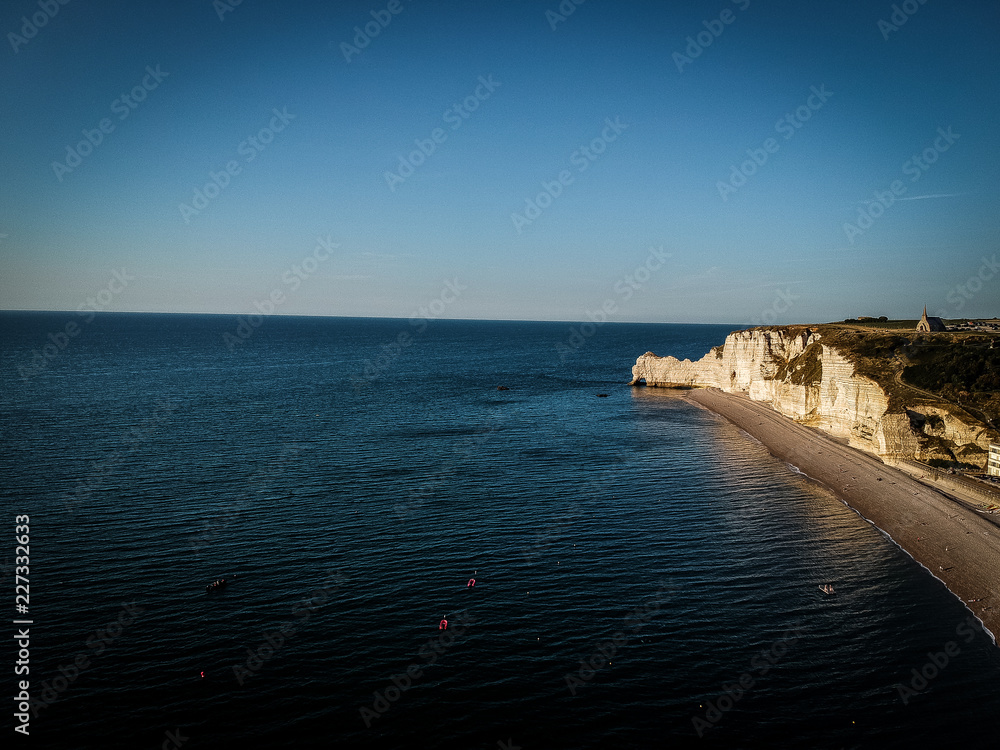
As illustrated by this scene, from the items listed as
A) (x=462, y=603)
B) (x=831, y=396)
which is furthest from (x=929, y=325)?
(x=462, y=603)

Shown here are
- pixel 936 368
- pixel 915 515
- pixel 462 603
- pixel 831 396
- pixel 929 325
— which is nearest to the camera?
pixel 462 603

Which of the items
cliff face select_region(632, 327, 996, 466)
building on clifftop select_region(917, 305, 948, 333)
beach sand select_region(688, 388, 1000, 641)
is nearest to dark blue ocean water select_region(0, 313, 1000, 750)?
beach sand select_region(688, 388, 1000, 641)

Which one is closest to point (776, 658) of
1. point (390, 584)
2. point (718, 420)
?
point (390, 584)

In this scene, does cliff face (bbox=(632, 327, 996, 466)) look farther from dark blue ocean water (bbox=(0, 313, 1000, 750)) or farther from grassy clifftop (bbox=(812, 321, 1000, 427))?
dark blue ocean water (bbox=(0, 313, 1000, 750))

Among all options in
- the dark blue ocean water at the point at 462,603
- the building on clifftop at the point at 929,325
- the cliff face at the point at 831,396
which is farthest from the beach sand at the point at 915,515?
the building on clifftop at the point at 929,325

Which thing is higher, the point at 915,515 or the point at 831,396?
the point at 831,396

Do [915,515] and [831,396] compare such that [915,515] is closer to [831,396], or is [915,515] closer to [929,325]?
[831,396]

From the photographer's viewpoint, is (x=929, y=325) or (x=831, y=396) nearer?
(x=831, y=396)

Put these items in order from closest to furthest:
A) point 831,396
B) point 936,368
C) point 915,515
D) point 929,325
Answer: point 915,515 < point 936,368 < point 831,396 < point 929,325
